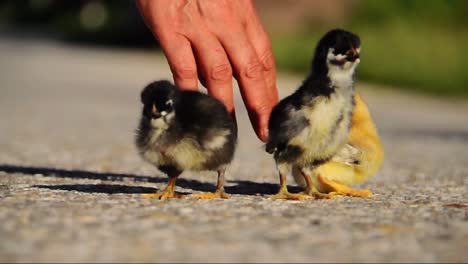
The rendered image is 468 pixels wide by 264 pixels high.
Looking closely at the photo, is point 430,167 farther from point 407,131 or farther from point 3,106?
point 3,106

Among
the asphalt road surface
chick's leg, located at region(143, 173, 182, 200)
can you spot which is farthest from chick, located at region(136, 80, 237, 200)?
the asphalt road surface

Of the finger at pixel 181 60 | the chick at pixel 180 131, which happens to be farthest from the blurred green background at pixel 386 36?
the chick at pixel 180 131

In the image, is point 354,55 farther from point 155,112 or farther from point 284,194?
point 155,112

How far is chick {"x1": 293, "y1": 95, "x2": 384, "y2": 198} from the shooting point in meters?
5.81

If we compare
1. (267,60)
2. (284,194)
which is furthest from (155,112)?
(267,60)

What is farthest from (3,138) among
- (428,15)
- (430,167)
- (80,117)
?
(428,15)

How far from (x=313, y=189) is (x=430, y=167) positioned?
348 centimetres

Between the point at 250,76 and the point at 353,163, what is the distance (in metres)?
0.88

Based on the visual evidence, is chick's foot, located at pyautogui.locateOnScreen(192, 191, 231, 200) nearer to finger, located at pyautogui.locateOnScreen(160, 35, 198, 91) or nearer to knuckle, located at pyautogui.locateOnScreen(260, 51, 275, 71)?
finger, located at pyautogui.locateOnScreen(160, 35, 198, 91)

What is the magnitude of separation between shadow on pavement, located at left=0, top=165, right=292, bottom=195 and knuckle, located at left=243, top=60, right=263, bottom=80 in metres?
0.79

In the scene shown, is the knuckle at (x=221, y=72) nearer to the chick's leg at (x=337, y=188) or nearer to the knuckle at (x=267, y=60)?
the knuckle at (x=267, y=60)

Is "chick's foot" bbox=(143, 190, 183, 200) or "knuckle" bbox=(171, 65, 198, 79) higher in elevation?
"knuckle" bbox=(171, 65, 198, 79)

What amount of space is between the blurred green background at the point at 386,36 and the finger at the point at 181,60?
16.7 m

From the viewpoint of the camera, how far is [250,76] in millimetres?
5750
